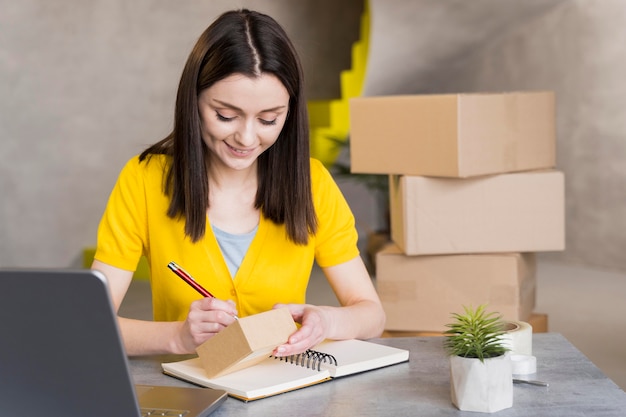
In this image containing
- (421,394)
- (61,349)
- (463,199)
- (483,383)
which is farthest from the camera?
(463,199)

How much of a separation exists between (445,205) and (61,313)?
2.09 m

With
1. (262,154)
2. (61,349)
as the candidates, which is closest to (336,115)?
(262,154)

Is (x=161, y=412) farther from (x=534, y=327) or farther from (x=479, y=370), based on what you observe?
(x=534, y=327)

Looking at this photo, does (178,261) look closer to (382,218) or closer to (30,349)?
(30,349)

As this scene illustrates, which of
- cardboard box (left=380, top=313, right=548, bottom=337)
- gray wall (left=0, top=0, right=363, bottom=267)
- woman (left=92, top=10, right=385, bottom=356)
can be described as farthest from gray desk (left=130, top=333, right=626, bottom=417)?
gray wall (left=0, top=0, right=363, bottom=267)

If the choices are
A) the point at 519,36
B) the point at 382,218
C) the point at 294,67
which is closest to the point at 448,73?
the point at 519,36

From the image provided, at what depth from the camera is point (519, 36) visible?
5906 millimetres

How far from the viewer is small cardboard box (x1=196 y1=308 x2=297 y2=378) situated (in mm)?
1241

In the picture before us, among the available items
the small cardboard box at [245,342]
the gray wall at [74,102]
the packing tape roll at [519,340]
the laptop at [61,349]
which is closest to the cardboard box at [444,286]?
the packing tape roll at [519,340]

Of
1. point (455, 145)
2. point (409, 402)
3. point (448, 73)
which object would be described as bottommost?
point (409, 402)

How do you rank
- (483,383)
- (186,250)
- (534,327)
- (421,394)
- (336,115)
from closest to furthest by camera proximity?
(483,383), (421,394), (186,250), (534,327), (336,115)

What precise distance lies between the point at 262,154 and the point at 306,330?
1.69 ft

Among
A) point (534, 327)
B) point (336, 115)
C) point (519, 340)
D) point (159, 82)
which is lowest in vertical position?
point (534, 327)

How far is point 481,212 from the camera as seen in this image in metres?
2.88
